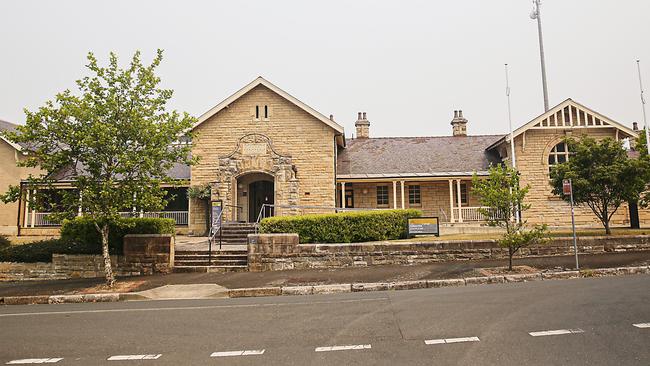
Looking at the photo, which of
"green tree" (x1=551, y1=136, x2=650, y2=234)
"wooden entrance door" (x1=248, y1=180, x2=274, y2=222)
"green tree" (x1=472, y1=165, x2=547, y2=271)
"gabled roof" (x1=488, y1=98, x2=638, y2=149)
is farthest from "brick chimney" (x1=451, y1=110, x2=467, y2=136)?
"green tree" (x1=472, y1=165, x2=547, y2=271)

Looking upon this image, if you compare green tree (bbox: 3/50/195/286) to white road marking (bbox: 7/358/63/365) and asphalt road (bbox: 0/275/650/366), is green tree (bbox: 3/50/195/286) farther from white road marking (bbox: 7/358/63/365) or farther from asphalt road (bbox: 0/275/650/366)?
white road marking (bbox: 7/358/63/365)

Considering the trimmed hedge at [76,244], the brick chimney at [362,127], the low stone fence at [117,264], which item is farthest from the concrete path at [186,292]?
the brick chimney at [362,127]

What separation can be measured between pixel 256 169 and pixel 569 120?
16.4 meters

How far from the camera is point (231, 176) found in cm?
2048

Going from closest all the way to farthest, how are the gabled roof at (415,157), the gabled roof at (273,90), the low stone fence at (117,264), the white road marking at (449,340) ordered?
the white road marking at (449,340), the low stone fence at (117,264), the gabled roof at (273,90), the gabled roof at (415,157)

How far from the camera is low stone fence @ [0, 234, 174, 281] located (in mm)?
13383

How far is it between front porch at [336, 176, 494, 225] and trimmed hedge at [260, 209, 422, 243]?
730cm

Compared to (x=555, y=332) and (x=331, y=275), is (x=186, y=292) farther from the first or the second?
(x=555, y=332)

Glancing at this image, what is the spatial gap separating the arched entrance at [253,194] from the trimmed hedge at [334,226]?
257 inches

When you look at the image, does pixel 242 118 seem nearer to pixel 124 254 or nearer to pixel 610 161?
pixel 124 254

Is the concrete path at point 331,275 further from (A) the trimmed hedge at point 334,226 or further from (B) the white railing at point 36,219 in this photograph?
(B) the white railing at point 36,219

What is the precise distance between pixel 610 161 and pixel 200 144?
1823 cm

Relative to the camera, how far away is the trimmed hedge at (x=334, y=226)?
47.4ft

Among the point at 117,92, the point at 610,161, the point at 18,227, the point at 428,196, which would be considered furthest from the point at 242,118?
the point at 610,161
